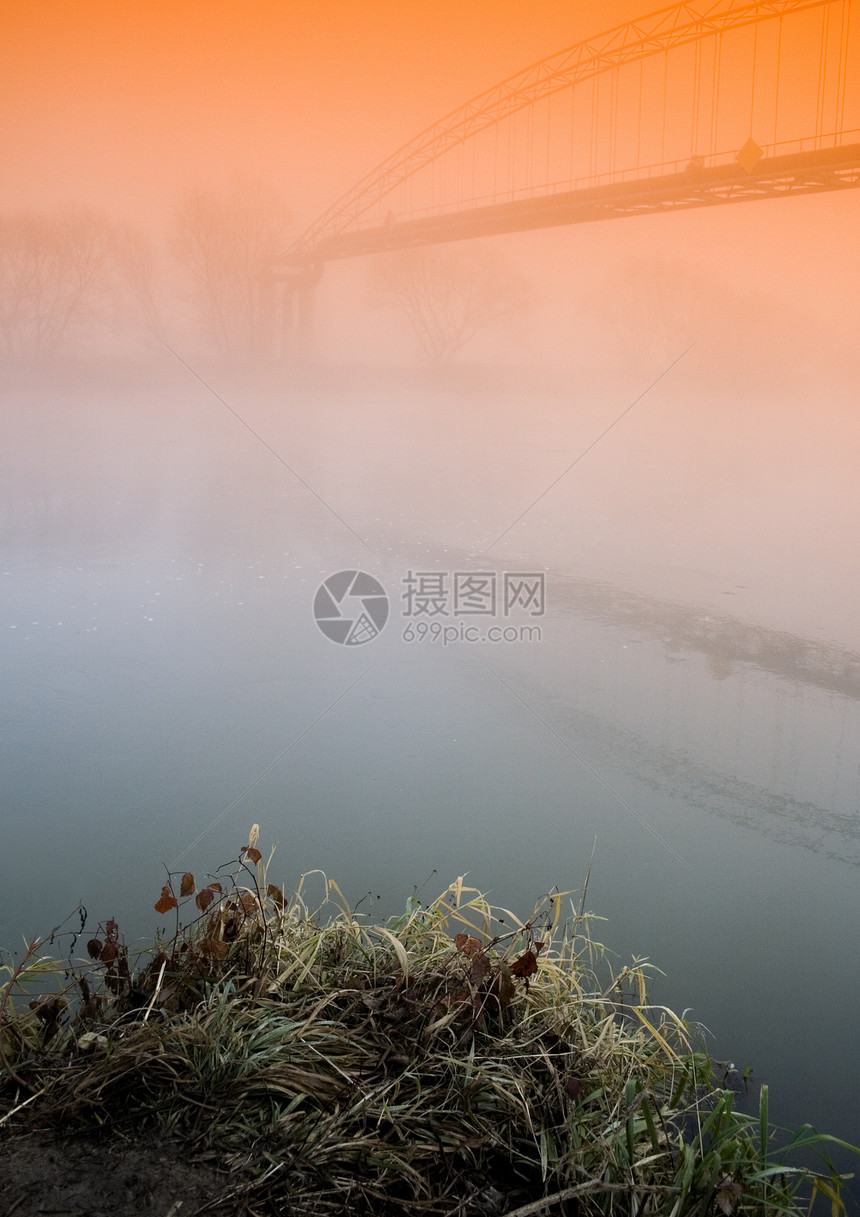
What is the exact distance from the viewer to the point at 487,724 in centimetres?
216

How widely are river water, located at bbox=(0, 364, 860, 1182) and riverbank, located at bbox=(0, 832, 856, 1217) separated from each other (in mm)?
178

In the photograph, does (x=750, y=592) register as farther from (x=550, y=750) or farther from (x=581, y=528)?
(x=550, y=750)

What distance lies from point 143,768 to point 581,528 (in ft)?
9.35

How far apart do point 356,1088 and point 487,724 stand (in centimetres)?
130

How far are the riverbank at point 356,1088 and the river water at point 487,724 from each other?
0.18 m

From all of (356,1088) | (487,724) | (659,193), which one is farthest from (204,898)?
(659,193)

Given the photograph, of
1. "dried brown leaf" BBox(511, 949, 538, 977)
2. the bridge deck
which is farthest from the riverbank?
the bridge deck

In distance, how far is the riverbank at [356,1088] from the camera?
79 centimetres

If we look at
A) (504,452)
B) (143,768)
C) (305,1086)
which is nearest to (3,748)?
(143,768)

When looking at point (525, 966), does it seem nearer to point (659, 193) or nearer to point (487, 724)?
point (487, 724)

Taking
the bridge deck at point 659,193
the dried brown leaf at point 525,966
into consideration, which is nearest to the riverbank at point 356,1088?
the dried brown leaf at point 525,966

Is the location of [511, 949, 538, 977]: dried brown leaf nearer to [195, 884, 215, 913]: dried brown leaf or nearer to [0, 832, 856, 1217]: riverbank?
[0, 832, 856, 1217]: riverbank

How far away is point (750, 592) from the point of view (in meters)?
3.30

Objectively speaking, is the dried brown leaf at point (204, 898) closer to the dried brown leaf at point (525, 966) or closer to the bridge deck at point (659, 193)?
the dried brown leaf at point (525, 966)
